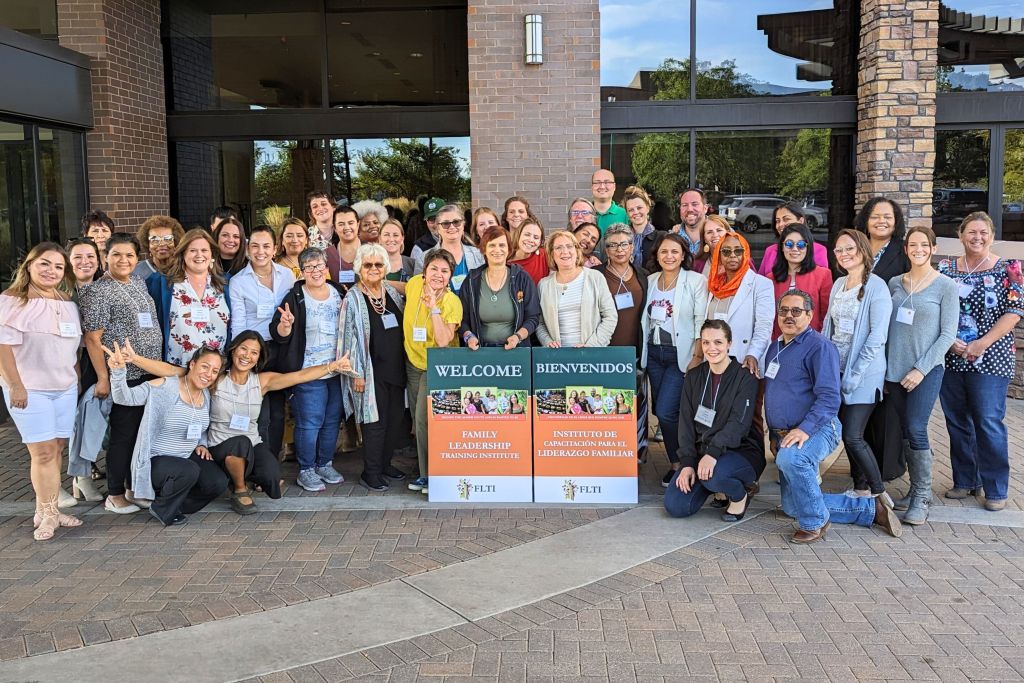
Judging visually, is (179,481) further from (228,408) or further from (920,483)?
(920,483)

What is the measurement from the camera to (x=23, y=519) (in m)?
5.86

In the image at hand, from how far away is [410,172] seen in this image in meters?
10.9

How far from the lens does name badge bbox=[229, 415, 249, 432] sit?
5.87 m

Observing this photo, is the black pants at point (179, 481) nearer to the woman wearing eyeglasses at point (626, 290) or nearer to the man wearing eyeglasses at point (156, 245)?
the man wearing eyeglasses at point (156, 245)

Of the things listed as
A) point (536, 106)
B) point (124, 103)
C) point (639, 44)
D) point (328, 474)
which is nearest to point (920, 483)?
point (328, 474)

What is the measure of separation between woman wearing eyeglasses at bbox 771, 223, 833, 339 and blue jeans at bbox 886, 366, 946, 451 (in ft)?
2.33

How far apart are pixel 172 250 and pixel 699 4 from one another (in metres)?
6.73

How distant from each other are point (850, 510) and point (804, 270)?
1.65 meters

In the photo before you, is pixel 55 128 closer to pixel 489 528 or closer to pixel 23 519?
pixel 23 519

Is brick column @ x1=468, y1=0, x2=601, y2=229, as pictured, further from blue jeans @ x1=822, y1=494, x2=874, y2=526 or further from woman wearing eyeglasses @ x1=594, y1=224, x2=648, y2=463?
blue jeans @ x1=822, y1=494, x2=874, y2=526

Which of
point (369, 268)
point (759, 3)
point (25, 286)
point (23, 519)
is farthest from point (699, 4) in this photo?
point (23, 519)

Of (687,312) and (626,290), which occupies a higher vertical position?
(626,290)

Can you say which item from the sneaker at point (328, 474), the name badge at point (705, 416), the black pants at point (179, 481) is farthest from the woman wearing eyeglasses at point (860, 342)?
the black pants at point (179, 481)

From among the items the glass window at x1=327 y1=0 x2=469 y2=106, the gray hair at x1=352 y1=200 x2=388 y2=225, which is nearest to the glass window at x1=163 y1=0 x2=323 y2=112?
the glass window at x1=327 y1=0 x2=469 y2=106
